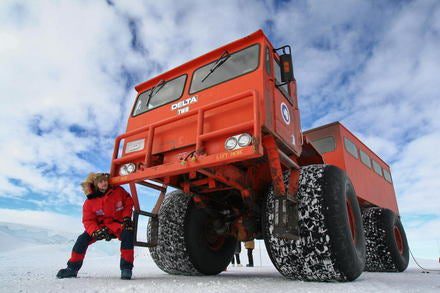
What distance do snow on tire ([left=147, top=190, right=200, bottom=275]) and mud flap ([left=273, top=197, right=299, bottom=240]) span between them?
1.94 meters

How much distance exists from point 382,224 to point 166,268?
Answer: 4498 millimetres

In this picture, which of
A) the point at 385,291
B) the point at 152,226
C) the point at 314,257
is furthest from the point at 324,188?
the point at 152,226

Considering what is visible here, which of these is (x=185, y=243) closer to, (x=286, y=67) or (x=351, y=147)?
(x=286, y=67)

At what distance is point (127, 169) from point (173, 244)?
139 cm

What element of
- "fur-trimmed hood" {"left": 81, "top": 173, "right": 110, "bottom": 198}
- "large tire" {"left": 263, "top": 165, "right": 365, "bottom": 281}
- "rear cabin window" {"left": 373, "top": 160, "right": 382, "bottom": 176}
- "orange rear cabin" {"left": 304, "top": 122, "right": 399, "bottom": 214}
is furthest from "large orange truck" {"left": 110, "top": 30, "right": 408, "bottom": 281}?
"rear cabin window" {"left": 373, "top": 160, "right": 382, "bottom": 176}

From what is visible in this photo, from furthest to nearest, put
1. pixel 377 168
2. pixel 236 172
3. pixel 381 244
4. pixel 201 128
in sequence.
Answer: pixel 377 168
pixel 381 244
pixel 236 172
pixel 201 128

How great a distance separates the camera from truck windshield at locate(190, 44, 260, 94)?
384cm

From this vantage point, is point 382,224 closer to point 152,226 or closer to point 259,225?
point 259,225

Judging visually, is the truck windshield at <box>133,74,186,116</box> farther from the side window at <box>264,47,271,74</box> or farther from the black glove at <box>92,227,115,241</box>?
the black glove at <box>92,227,115,241</box>

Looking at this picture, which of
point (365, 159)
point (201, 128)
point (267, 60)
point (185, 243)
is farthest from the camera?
point (365, 159)

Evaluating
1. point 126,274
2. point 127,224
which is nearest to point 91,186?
point 127,224

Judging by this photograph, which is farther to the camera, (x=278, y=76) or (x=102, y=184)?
(x=278, y=76)

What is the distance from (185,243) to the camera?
4.49m

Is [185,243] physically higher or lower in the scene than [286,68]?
lower
